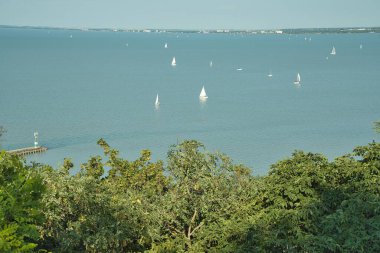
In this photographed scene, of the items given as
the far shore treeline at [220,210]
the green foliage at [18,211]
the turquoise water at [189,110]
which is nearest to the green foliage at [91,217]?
the far shore treeline at [220,210]

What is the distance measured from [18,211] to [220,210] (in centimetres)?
1038

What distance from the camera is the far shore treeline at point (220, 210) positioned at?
19.0 metres

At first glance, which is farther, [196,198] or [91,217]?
[196,198]

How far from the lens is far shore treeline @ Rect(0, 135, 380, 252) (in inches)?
750

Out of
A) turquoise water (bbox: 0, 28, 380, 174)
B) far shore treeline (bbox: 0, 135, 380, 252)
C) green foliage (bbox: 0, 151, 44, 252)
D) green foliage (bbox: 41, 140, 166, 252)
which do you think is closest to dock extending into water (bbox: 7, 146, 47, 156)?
turquoise water (bbox: 0, 28, 380, 174)

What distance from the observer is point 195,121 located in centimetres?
7738

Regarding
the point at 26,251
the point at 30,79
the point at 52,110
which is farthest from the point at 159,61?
the point at 26,251

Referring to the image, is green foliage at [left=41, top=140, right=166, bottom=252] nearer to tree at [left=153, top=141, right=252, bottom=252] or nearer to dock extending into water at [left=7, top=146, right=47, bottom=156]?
tree at [left=153, top=141, right=252, bottom=252]

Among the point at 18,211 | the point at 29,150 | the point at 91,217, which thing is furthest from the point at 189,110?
the point at 18,211

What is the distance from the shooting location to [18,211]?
13.6 metres

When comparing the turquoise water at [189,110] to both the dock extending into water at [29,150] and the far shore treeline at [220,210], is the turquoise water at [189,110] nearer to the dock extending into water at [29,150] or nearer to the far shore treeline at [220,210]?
the dock extending into water at [29,150]

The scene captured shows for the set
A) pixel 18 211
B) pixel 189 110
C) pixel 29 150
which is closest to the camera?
pixel 18 211

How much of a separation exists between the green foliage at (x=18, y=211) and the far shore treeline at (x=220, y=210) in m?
1.50

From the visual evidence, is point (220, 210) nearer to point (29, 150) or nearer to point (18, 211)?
point (18, 211)
